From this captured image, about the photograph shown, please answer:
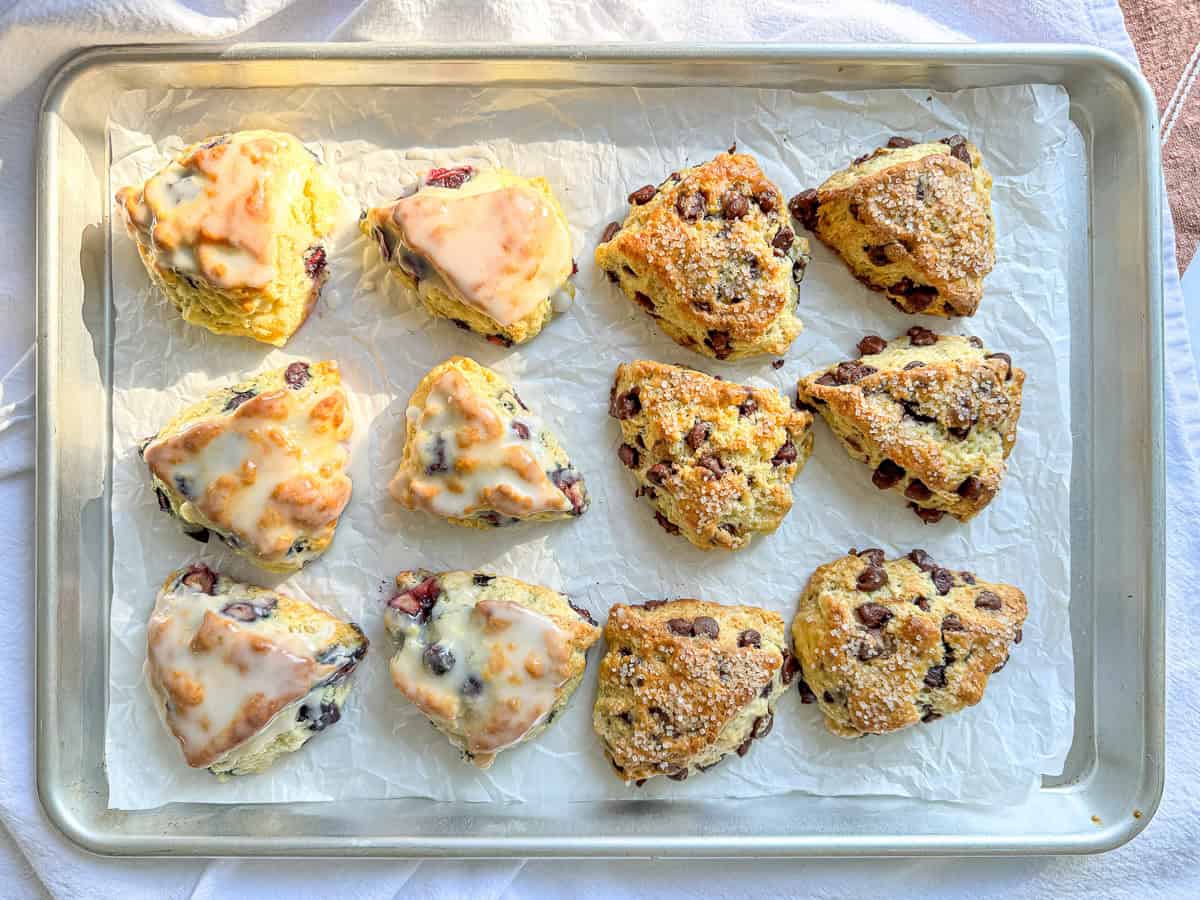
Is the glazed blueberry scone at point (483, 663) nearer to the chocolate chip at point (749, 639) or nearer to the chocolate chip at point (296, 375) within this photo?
the chocolate chip at point (749, 639)

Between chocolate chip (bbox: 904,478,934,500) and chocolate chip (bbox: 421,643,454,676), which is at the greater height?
chocolate chip (bbox: 904,478,934,500)

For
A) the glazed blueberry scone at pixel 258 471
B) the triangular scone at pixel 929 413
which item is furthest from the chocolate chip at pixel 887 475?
the glazed blueberry scone at pixel 258 471

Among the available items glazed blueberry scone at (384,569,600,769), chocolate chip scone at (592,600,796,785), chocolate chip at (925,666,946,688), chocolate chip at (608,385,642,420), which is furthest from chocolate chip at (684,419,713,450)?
chocolate chip at (925,666,946,688)

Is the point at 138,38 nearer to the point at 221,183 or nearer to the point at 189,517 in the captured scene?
the point at 221,183

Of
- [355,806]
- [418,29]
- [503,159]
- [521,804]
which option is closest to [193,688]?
[355,806]

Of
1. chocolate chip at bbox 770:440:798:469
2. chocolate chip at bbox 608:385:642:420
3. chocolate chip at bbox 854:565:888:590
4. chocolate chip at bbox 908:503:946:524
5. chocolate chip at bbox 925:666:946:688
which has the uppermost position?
chocolate chip at bbox 608:385:642:420

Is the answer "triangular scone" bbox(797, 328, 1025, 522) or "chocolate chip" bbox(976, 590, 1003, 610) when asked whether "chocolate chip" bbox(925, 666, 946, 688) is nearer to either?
"chocolate chip" bbox(976, 590, 1003, 610)
